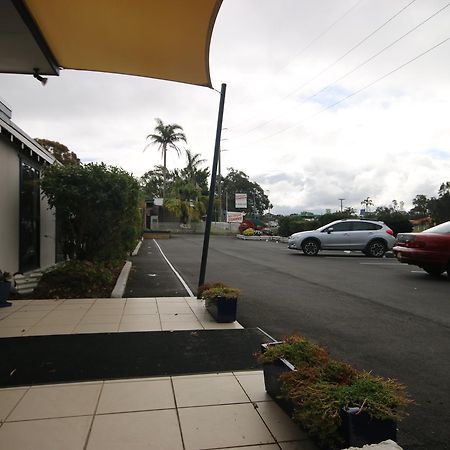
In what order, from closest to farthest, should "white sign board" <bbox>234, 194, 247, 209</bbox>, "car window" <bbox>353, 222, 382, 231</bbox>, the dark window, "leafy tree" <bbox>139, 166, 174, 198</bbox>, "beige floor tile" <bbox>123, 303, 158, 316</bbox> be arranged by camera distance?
"beige floor tile" <bbox>123, 303, 158, 316</bbox> → the dark window → "car window" <bbox>353, 222, 382, 231</bbox> → "white sign board" <bbox>234, 194, 247, 209</bbox> → "leafy tree" <bbox>139, 166, 174, 198</bbox>

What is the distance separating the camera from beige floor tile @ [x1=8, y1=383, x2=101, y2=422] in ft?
10.5

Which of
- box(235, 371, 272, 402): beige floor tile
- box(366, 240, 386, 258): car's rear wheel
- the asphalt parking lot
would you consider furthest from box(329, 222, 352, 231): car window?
box(235, 371, 272, 402): beige floor tile

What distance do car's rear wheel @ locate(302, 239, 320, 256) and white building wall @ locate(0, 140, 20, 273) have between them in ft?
41.0

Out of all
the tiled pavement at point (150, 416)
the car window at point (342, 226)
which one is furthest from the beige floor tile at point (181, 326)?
the car window at point (342, 226)

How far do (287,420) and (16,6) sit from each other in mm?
4144

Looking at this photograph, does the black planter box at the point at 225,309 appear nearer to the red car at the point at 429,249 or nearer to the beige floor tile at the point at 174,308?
the beige floor tile at the point at 174,308

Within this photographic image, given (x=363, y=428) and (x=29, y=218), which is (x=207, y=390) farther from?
(x=29, y=218)

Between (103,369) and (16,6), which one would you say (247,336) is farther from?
(16,6)

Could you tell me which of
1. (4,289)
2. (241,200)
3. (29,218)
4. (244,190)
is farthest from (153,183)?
(4,289)

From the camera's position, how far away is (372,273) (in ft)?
41.3

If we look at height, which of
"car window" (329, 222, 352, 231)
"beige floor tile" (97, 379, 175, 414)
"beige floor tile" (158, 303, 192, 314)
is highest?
"car window" (329, 222, 352, 231)

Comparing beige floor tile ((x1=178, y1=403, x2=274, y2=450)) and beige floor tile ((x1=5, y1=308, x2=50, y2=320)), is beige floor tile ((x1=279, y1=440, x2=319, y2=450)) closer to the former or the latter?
beige floor tile ((x1=178, y1=403, x2=274, y2=450))

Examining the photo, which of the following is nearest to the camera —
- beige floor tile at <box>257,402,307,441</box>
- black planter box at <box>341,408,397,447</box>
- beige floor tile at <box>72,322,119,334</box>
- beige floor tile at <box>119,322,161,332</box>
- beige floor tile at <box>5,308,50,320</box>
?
black planter box at <box>341,408,397,447</box>

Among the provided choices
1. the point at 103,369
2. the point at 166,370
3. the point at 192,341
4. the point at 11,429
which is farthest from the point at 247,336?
the point at 11,429
